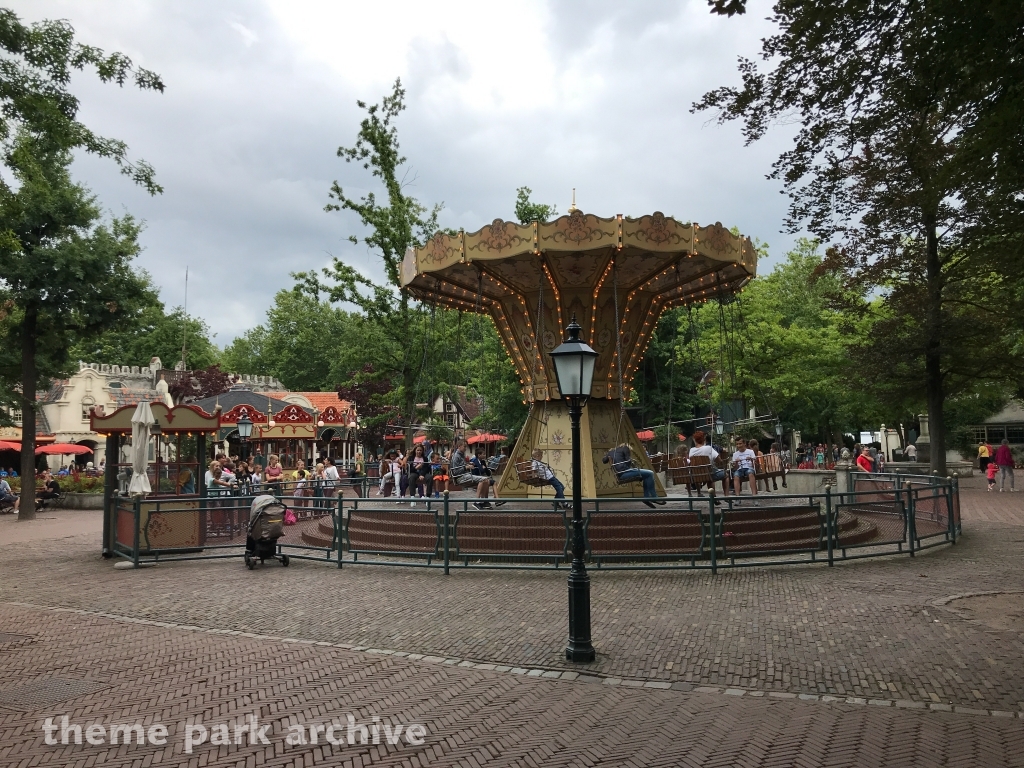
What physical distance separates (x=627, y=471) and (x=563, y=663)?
7.28 m

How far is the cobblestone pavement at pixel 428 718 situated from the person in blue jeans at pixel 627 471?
24.5 ft

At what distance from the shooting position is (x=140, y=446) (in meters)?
13.5

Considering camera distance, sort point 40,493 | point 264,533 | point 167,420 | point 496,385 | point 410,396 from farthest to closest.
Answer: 1. point 496,385
2. point 410,396
3. point 40,493
4. point 167,420
5. point 264,533

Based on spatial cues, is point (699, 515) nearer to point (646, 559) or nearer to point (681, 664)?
point (646, 559)

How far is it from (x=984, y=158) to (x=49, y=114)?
35.8ft

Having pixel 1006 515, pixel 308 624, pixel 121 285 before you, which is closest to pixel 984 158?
pixel 308 624

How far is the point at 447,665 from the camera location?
6625mm

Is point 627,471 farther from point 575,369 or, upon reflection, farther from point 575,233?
point 575,369

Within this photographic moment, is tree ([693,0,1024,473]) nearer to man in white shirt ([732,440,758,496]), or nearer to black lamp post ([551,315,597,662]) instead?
black lamp post ([551,315,597,662])

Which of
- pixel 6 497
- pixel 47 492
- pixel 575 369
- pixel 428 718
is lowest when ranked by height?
pixel 428 718

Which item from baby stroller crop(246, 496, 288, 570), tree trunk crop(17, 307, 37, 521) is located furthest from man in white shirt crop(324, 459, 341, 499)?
tree trunk crop(17, 307, 37, 521)

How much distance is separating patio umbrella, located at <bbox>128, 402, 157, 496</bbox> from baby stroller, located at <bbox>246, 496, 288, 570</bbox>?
7.85ft

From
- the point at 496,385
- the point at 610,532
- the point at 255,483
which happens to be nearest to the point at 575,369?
the point at 610,532

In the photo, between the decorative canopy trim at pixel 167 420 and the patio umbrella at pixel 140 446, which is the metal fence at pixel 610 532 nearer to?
the patio umbrella at pixel 140 446
